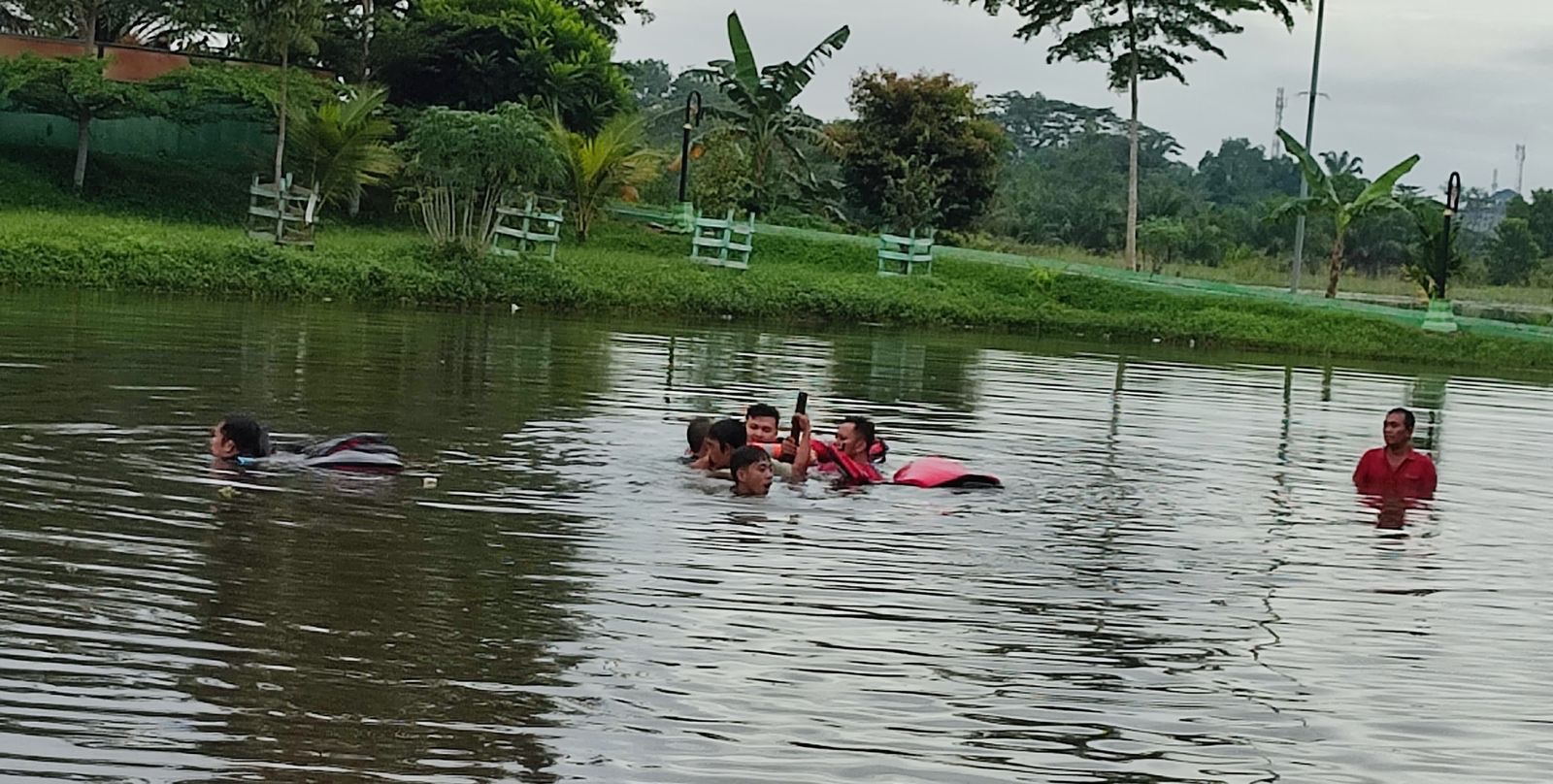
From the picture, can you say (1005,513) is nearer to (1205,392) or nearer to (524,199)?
(1205,392)

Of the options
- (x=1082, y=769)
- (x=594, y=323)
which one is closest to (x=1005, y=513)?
(x=1082, y=769)

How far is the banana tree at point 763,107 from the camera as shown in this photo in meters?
40.4

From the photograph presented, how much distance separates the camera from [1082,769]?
7184 mm

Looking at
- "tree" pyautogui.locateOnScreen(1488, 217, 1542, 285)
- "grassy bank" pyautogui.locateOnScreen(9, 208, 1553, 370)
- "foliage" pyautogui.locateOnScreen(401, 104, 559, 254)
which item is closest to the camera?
"grassy bank" pyautogui.locateOnScreen(9, 208, 1553, 370)

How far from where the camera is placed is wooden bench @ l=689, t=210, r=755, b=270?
37656 millimetres

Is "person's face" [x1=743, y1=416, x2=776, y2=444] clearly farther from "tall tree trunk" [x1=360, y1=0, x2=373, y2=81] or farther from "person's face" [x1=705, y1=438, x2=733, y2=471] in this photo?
"tall tree trunk" [x1=360, y1=0, x2=373, y2=81]

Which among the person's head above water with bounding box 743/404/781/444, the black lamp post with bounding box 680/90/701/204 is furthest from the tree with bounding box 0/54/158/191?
the person's head above water with bounding box 743/404/781/444

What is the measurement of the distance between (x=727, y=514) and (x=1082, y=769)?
6008 millimetres

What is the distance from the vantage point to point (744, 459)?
1373cm

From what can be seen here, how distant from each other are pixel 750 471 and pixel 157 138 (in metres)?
31.4

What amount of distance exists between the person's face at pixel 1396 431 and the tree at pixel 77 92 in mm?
27189

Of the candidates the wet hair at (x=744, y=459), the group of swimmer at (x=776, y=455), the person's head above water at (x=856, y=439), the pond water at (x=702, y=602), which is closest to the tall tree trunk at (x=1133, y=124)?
the pond water at (x=702, y=602)

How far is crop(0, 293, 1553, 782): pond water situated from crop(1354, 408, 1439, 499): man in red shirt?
0.48 metres

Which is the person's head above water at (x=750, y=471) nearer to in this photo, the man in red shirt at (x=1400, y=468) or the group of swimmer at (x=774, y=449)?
the group of swimmer at (x=774, y=449)
